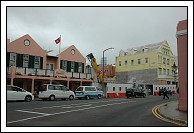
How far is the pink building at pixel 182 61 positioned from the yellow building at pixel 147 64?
41.8m

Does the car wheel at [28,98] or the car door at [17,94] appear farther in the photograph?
the car wheel at [28,98]

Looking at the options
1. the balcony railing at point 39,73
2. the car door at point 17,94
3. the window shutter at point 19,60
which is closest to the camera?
the car door at point 17,94

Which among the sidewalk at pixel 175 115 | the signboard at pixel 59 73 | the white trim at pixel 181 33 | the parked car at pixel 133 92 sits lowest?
the parked car at pixel 133 92

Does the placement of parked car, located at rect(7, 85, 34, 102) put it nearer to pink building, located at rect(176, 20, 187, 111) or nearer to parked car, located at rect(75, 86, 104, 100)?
parked car, located at rect(75, 86, 104, 100)

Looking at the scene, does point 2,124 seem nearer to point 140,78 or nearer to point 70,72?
point 70,72

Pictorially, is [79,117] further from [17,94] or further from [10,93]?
[17,94]

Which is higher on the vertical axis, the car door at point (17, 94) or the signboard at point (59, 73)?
the signboard at point (59, 73)

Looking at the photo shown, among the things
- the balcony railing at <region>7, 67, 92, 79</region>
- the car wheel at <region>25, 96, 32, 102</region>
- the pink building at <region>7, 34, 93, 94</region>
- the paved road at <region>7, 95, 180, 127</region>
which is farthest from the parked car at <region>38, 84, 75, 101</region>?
the paved road at <region>7, 95, 180, 127</region>

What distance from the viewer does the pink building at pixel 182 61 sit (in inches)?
537

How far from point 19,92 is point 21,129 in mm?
13911

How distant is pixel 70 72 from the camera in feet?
107

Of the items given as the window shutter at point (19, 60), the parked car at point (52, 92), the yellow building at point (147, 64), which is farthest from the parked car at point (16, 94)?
the yellow building at point (147, 64)

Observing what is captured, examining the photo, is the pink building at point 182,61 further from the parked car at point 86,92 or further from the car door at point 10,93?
the parked car at point 86,92

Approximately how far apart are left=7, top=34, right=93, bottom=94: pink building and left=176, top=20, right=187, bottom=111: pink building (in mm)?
19203
